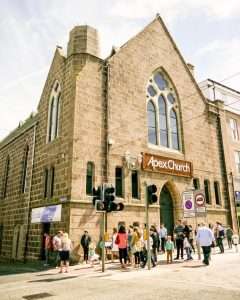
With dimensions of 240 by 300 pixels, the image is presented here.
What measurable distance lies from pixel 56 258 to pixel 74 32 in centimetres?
1442

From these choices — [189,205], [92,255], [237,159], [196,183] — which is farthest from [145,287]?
[237,159]

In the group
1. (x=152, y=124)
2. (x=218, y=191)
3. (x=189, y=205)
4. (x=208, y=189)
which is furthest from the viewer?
(x=218, y=191)

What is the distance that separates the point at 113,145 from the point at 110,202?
6.85m

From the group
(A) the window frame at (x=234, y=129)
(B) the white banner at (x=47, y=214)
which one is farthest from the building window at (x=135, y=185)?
(A) the window frame at (x=234, y=129)

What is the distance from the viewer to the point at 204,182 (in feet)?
76.5

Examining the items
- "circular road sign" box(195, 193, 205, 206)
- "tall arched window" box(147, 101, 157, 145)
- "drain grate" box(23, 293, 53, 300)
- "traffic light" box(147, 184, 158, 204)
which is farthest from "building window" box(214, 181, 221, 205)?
"drain grate" box(23, 293, 53, 300)

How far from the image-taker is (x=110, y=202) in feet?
38.8

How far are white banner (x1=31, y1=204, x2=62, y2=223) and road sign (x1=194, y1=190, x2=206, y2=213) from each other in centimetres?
738

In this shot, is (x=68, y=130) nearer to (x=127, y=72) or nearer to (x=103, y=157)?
(x=103, y=157)

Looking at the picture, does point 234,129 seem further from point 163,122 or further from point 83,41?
point 83,41

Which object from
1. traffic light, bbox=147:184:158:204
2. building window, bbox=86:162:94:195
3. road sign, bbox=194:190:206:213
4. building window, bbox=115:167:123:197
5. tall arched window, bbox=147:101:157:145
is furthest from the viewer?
tall arched window, bbox=147:101:157:145

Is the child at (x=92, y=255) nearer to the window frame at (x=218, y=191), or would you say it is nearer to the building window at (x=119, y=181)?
the building window at (x=119, y=181)

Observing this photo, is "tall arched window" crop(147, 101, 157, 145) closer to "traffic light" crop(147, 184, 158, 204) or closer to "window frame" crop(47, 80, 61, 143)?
"window frame" crop(47, 80, 61, 143)

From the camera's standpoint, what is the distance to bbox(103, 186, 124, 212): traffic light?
11711 mm
